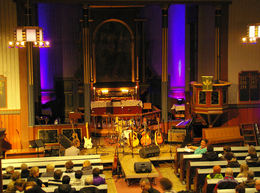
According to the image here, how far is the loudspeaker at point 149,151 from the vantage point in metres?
12.0

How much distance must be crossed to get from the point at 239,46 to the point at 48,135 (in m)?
7.38

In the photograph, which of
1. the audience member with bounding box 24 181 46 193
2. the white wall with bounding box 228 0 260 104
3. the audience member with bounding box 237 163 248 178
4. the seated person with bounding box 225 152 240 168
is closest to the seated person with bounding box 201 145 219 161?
the seated person with bounding box 225 152 240 168

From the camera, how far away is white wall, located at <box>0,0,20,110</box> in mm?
13484

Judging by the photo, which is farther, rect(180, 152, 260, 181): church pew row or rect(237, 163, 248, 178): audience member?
rect(180, 152, 260, 181): church pew row

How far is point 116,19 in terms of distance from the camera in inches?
703

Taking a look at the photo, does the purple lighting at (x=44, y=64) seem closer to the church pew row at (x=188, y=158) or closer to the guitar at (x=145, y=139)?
the guitar at (x=145, y=139)

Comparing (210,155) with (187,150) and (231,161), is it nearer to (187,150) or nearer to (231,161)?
(231,161)

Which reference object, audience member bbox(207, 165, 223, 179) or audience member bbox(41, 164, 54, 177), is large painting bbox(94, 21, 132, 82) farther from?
audience member bbox(207, 165, 223, 179)

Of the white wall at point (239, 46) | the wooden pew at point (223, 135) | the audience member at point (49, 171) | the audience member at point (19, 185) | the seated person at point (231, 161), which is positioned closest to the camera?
the audience member at point (19, 185)

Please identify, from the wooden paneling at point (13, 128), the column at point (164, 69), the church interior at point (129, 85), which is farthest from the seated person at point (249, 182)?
the wooden paneling at point (13, 128)

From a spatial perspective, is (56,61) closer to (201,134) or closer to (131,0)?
(131,0)

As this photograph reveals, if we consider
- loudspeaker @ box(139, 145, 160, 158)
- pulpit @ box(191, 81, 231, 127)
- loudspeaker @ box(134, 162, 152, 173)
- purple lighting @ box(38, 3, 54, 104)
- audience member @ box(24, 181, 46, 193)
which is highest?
purple lighting @ box(38, 3, 54, 104)

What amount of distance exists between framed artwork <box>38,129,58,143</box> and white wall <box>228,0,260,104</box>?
20.7 ft

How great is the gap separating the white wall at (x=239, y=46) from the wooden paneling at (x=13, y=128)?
7444mm
